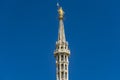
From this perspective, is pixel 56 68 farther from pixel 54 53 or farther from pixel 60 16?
pixel 60 16

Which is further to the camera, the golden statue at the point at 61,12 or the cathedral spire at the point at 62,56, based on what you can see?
the golden statue at the point at 61,12

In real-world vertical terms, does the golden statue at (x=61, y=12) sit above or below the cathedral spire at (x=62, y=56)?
above

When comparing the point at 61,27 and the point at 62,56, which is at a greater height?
the point at 61,27

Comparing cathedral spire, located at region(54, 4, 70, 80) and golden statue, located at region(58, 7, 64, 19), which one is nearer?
cathedral spire, located at region(54, 4, 70, 80)

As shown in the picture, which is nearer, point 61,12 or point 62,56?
point 62,56

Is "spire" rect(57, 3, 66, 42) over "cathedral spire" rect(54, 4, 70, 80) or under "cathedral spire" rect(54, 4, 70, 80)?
over

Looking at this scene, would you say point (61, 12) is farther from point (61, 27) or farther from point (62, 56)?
point (62, 56)

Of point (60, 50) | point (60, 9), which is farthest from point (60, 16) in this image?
point (60, 50)

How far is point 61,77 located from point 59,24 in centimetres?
1873

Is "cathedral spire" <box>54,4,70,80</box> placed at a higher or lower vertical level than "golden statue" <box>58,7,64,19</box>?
lower

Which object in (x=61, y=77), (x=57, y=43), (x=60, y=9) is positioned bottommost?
(x=61, y=77)

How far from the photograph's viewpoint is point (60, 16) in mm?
174125

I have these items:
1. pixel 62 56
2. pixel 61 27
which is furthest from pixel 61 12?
pixel 62 56

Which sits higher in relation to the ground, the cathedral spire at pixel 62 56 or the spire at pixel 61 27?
the spire at pixel 61 27
